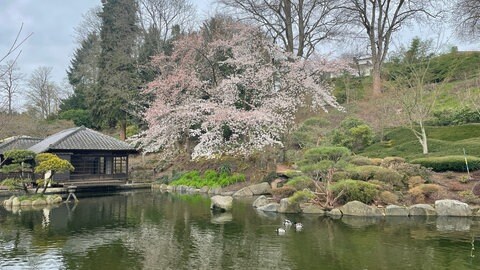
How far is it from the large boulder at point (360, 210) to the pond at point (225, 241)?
0.48 m

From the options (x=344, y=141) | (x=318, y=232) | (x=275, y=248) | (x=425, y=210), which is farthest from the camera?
(x=344, y=141)

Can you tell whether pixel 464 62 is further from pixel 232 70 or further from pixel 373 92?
pixel 232 70

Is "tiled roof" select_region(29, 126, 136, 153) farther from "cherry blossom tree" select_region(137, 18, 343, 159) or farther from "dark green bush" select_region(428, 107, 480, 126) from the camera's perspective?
"dark green bush" select_region(428, 107, 480, 126)

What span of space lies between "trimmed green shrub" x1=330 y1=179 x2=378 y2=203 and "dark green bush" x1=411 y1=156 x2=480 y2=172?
4.04 meters

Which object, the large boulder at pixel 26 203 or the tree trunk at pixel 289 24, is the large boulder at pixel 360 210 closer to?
the large boulder at pixel 26 203

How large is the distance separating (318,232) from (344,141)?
40.0ft

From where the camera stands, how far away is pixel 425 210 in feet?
41.3

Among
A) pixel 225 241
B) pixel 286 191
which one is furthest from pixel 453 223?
pixel 225 241

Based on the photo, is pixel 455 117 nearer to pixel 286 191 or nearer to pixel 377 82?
pixel 377 82

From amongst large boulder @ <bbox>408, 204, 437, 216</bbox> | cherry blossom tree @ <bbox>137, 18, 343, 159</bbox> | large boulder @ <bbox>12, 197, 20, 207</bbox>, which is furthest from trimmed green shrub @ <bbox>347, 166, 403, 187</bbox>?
large boulder @ <bbox>12, 197, 20, 207</bbox>

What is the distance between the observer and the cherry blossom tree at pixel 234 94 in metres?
20.9

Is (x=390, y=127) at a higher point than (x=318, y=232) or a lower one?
higher

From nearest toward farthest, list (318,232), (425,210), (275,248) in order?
1. (275,248)
2. (318,232)
3. (425,210)

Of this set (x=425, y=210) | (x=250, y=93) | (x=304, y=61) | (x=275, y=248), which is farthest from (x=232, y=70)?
(x=275, y=248)
